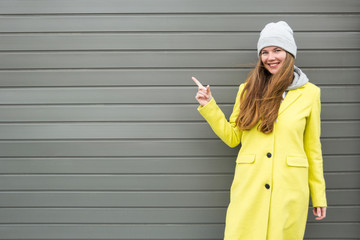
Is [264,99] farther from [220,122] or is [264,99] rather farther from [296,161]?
[296,161]

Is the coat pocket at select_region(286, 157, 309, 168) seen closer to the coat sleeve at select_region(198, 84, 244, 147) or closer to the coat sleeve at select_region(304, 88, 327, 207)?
the coat sleeve at select_region(304, 88, 327, 207)

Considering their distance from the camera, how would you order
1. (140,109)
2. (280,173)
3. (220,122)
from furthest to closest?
(140,109) < (220,122) < (280,173)

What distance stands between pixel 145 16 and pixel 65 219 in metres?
1.84

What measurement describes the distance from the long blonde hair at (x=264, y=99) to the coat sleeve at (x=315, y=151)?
0.79 ft

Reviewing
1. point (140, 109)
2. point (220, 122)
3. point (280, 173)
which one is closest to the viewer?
point (280, 173)

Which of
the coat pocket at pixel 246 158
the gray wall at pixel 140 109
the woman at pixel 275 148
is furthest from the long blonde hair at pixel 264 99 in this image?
the gray wall at pixel 140 109

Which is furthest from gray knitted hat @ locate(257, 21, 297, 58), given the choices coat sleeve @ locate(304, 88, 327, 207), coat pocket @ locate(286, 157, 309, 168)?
coat pocket @ locate(286, 157, 309, 168)

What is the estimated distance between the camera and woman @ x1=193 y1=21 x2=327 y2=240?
6.82 feet

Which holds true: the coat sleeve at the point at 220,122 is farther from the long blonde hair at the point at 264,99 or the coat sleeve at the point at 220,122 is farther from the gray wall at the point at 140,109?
the gray wall at the point at 140,109

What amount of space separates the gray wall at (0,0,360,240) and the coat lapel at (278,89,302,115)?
602 millimetres

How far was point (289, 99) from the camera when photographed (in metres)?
2.13

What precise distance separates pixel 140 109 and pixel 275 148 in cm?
115

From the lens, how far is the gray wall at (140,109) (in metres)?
2.65

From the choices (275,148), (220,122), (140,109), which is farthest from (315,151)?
(140,109)
